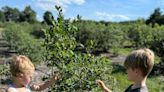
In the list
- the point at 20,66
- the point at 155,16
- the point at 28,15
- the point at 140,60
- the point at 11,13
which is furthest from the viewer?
the point at 11,13

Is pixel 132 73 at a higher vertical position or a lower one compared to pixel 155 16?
higher

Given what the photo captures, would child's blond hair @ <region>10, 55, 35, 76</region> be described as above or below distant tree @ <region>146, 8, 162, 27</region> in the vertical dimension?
above

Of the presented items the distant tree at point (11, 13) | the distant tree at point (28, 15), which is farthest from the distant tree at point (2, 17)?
the distant tree at point (28, 15)

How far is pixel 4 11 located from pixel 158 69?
162 feet

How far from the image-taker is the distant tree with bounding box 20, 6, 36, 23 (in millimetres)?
54438

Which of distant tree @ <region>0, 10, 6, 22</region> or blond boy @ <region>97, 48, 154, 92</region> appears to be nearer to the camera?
blond boy @ <region>97, 48, 154, 92</region>

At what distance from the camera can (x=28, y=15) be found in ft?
181

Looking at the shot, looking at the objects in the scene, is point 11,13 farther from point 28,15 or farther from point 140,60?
point 140,60

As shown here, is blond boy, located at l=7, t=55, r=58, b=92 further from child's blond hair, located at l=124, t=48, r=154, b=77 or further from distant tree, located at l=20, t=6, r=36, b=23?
distant tree, located at l=20, t=6, r=36, b=23

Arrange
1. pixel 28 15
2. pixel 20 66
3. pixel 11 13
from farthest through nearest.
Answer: pixel 11 13
pixel 28 15
pixel 20 66

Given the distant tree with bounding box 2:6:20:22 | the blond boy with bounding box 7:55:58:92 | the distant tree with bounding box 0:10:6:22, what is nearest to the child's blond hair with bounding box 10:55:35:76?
the blond boy with bounding box 7:55:58:92

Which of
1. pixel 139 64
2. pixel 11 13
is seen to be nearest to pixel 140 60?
pixel 139 64

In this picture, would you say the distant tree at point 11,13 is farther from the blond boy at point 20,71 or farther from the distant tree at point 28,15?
the blond boy at point 20,71

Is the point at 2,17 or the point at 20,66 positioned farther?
the point at 2,17
